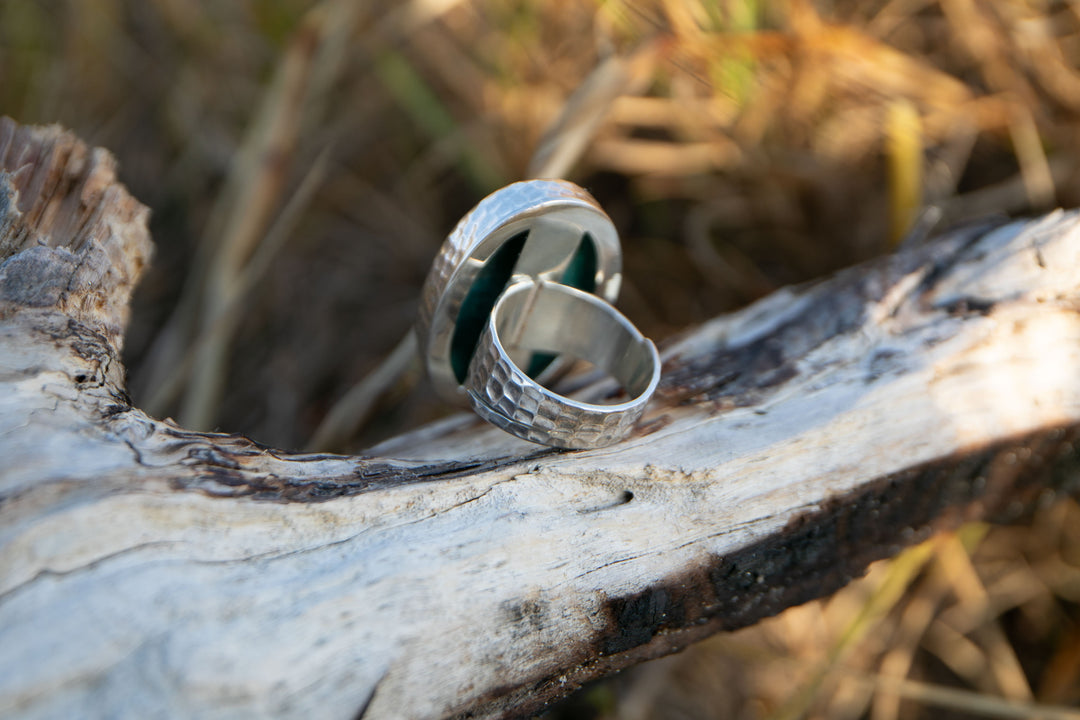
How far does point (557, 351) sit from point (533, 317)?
0.10 m

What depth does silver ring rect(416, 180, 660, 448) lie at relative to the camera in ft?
3.87

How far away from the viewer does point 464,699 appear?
35.9 inches

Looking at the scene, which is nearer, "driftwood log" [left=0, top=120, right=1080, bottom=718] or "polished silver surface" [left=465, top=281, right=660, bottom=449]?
"driftwood log" [left=0, top=120, right=1080, bottom=718]

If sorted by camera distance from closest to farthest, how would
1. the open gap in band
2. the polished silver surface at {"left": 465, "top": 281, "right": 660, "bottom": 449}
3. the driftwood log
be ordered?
the driftwood log, the polished silver surface at {"left": 465, "top": 281, "right": 660, "bottom": 449}, the open gap in band

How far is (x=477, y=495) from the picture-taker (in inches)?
40.5

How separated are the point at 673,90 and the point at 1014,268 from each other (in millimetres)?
1029

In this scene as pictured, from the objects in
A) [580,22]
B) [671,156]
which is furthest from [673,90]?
[580,22]

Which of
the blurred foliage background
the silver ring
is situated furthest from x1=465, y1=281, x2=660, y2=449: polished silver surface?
the blurred foliage background

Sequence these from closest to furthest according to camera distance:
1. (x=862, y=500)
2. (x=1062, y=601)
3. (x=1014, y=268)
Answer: (x=862, y=500) → (x=1014, y=268) → (x=1062, y=601)

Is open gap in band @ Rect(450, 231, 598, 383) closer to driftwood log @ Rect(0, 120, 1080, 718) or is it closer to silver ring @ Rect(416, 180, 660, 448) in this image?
silver ring @ Rect(416, 180, 660, 448)

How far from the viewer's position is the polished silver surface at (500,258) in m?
1.28

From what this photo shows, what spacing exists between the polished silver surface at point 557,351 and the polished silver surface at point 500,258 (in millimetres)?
45

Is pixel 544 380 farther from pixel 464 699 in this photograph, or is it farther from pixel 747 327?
pixel 464 699

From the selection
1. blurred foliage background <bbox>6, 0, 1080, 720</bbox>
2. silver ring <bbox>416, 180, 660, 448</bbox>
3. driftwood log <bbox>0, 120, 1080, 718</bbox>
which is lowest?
driftwood log <bbox>0, 120, 1080, 718</bbox>
